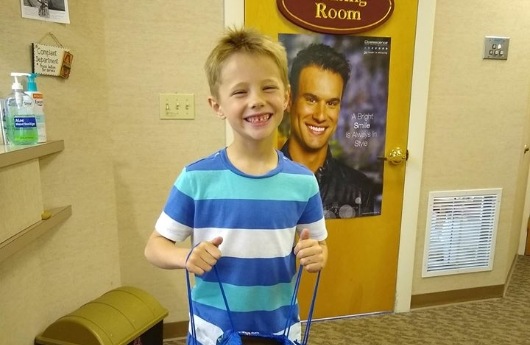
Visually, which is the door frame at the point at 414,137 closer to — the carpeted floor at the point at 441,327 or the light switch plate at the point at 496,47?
the carpeted floor at the point at 441,327

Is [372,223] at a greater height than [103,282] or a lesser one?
greater

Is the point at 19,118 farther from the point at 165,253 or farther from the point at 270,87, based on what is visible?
the point at 270,87

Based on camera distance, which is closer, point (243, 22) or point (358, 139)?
point (243, 22)

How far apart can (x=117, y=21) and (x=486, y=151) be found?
2.24m

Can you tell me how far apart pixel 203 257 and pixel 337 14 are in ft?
5.59

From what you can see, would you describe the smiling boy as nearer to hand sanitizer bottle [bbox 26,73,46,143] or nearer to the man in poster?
hand sanitizer bottle [bbox 26,73,46,143]

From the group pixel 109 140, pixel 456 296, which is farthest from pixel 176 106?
pixel 456 296

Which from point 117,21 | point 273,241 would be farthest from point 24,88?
point 273,241

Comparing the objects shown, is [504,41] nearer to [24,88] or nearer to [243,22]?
[243,22]

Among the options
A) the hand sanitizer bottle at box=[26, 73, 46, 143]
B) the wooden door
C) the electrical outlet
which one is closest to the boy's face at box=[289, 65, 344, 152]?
the wooden door

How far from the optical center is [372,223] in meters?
2.34

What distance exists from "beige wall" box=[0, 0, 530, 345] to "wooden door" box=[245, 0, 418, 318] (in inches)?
6.8

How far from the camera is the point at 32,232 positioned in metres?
1.30

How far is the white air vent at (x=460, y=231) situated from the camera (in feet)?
7.98
